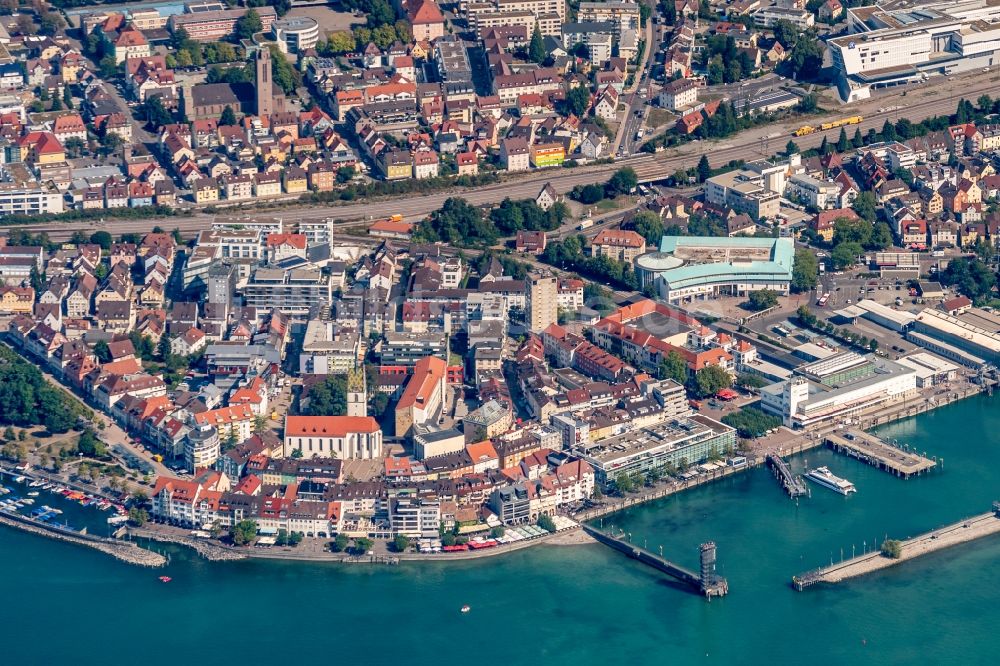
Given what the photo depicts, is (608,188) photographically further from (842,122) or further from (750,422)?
(750,422)

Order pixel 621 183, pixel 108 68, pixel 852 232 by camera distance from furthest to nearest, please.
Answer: pixel 108 68, pixel 621 183, pixel 852 232

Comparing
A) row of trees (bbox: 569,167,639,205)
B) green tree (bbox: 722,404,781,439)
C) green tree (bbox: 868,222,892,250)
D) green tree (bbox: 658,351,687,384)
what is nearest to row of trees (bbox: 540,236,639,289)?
row of trees (bbox: 569,167,639,205)

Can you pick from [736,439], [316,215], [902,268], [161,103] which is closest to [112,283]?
[316,215]

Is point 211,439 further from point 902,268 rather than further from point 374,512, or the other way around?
point 902,268

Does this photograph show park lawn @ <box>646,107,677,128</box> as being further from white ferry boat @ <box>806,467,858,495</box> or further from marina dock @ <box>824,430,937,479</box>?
white ferry boat @ <box>806,467,858,495</box>

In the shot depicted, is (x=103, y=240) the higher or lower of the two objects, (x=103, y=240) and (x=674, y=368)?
the higher

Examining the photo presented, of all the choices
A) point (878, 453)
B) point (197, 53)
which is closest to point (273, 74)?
point (197, 53)

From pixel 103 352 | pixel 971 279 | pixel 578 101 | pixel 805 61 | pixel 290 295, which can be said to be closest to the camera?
pixel 103 352
